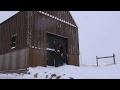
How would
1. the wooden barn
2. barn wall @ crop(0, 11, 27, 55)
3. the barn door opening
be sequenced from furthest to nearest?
the barn door opening, barn wall @ crop(0, 11, 27, 55), the wooden barn

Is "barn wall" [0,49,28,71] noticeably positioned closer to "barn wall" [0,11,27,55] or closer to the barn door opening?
"barn wall" [0,11,27,55]

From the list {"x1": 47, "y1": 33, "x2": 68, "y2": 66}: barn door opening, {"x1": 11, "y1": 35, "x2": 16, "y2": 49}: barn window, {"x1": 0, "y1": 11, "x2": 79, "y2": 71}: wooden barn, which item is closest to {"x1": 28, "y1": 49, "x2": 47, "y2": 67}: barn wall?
{"x1": 0, "y1": 11, "x2": 79, "y2": 71}: wooden barn

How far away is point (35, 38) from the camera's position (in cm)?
1437

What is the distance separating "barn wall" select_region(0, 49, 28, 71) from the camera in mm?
13779

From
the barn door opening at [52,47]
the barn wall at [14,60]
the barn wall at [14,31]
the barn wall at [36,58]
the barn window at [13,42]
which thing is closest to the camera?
the barn wall at [36,58]

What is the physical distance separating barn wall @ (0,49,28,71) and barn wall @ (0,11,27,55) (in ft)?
1.43

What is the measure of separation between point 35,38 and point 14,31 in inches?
109

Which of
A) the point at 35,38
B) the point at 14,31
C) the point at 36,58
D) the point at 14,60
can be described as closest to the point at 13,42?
the point at 14,31

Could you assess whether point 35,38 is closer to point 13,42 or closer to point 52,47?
point 52,47

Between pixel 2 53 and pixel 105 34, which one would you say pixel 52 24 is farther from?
pixel 105 34

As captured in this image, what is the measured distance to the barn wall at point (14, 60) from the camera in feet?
45.2

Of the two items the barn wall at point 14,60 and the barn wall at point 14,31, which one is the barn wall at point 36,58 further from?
the barn wall at point 14,31

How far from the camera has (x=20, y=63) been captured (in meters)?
14.1

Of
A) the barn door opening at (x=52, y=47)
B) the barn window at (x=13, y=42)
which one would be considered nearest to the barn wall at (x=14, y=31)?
the barn window at (x=13, y=42)
